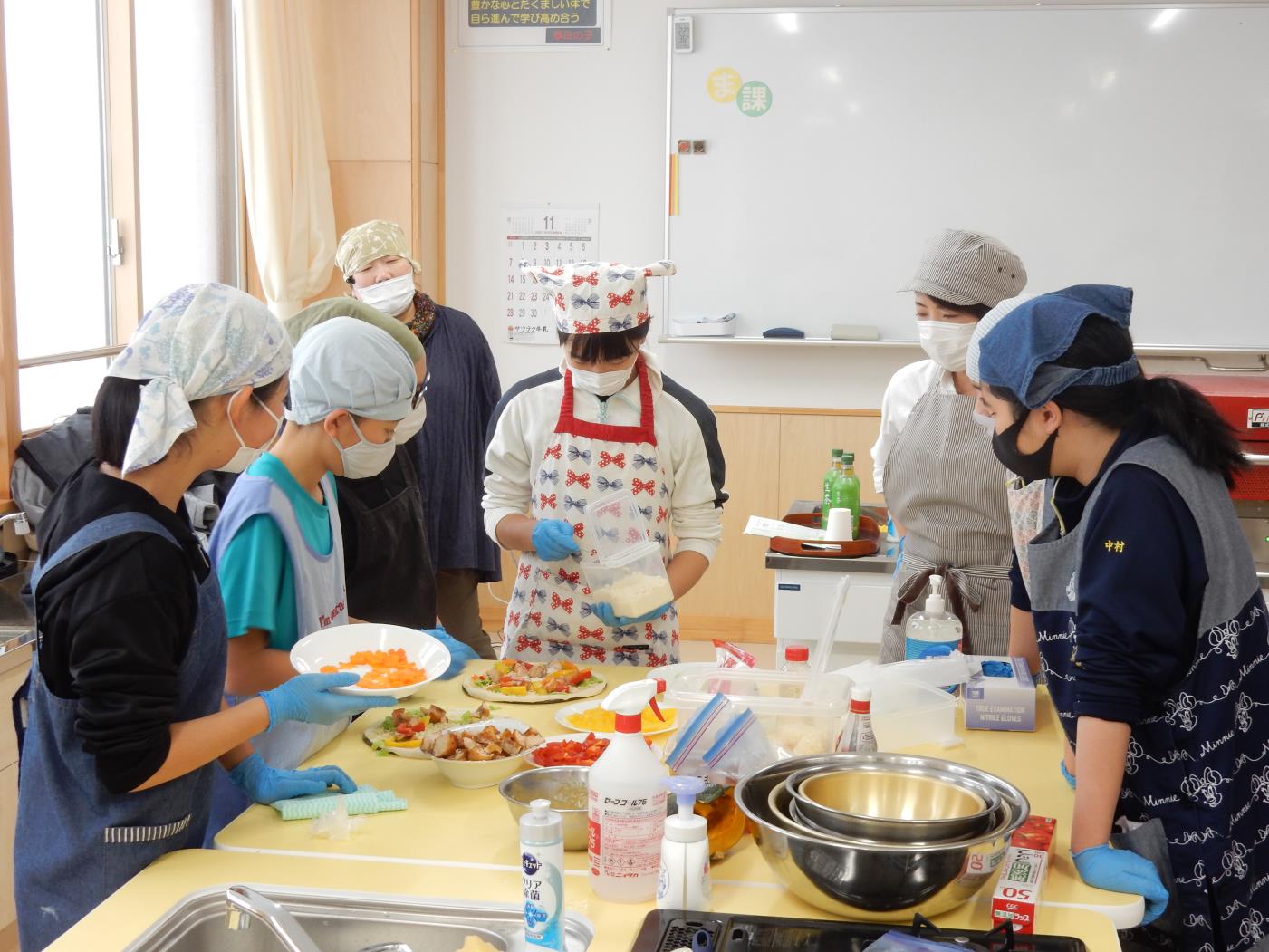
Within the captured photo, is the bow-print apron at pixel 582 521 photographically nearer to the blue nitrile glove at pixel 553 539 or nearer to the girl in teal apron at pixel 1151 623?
the blue nitrile glove at pixel 553 539

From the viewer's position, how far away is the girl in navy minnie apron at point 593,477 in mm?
2521

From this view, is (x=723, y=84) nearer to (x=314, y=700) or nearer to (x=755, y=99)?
(x=755, y=99)

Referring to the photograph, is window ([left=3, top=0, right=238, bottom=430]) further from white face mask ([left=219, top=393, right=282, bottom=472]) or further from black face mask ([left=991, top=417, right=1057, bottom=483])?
black face mask ([left=991, top=417, right=1057, bottom=483])

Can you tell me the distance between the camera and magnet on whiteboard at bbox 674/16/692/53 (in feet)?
16.5

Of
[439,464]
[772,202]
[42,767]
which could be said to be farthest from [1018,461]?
[772,202]

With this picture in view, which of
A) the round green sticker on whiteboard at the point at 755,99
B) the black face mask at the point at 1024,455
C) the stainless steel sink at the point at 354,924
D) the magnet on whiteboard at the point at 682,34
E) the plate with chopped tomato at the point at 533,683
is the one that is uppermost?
the magnet on whiteboard at the point at 682,34

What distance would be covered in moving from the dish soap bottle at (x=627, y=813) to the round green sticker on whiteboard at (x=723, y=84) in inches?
160

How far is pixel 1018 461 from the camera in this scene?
173cm

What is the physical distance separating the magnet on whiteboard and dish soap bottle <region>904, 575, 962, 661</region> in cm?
342

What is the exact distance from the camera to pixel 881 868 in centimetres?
134

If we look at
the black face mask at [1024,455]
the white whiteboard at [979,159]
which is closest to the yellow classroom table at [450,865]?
the black face mask at [1024,455]

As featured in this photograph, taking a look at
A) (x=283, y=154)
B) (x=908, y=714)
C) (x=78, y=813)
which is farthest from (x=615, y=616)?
(x=283, y=154)

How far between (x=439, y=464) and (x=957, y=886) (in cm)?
248

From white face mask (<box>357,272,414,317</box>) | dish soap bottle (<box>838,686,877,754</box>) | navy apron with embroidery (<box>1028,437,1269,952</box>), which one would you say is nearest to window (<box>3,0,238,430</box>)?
white face mask (<box>357,272,414,317</box>)
